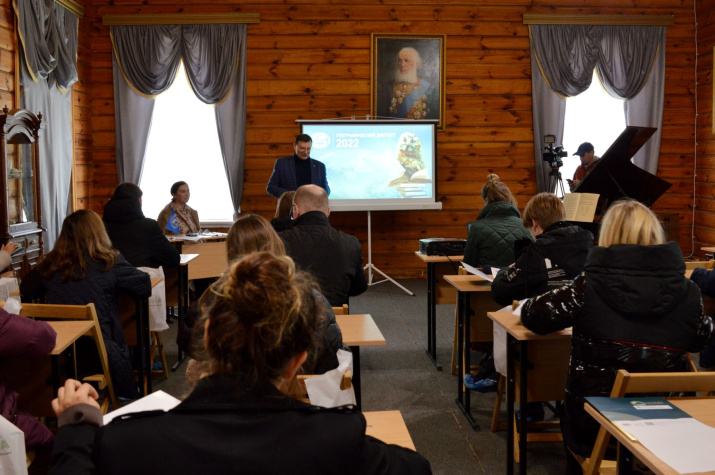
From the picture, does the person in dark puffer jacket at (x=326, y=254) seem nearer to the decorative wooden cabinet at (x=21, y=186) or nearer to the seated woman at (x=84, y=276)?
the seated woman at (x=84, y=276)

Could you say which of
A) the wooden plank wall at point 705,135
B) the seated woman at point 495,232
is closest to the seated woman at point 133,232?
the seated woman at point 495,232

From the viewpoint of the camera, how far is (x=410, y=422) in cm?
350

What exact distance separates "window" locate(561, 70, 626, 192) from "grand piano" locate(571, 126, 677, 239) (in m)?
2.63

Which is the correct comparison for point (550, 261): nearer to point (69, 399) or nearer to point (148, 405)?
point (148, 405)

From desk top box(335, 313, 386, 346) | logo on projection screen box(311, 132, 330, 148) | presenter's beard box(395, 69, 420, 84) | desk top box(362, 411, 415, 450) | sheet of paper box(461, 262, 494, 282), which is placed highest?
presenter's beard box(395, 69, 420, 84)

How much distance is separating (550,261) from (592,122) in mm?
5361

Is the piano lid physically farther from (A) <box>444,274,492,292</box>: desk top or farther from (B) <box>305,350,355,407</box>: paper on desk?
(B) <box>305,350,355,407</box>: paper on desk

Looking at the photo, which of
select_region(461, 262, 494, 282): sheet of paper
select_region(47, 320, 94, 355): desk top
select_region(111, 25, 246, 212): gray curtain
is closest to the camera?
select_region(47, 320, 94, 355): desk top

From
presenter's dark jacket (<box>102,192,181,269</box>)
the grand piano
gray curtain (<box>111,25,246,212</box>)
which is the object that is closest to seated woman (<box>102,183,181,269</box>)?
presenter's dark jacket (<box>102,192,181,269</box>)

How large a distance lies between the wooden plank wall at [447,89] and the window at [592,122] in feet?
1.64

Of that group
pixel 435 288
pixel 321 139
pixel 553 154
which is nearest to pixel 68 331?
pixel 435 288

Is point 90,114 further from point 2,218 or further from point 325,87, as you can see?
point 2,218

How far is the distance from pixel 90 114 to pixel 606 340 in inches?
261

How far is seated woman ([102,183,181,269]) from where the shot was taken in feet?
13.6
